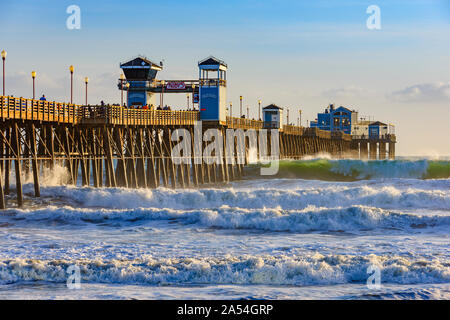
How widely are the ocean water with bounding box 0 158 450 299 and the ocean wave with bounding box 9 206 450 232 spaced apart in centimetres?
4

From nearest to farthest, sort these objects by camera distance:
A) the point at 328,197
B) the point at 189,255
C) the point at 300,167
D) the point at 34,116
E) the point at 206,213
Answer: the point at 189,255, the point at 206,213, the point at 34,116, the point at 328,197, the point at 300,167

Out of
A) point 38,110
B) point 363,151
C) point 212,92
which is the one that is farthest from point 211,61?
point 363,151

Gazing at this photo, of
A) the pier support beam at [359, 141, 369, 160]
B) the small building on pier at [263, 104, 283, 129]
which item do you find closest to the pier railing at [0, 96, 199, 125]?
the small building on pier at [263, 104, 283, 129]

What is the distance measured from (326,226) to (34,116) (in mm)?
14452

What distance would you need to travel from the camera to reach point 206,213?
23828 mm

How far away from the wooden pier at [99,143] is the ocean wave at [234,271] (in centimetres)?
1336

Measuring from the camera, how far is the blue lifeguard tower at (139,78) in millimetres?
51312

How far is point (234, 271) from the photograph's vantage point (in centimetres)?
1481

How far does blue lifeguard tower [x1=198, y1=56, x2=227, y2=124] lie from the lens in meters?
48.4

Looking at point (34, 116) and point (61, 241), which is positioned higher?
point (34, 116)

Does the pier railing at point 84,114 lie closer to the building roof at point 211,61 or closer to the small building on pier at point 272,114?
the building roof at point 211,61

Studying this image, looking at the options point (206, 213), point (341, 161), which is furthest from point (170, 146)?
point (341, 161)

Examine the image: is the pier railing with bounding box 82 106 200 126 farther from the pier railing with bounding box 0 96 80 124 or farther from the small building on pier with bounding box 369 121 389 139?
the small building on pier with bounding box 369 121 389 139
